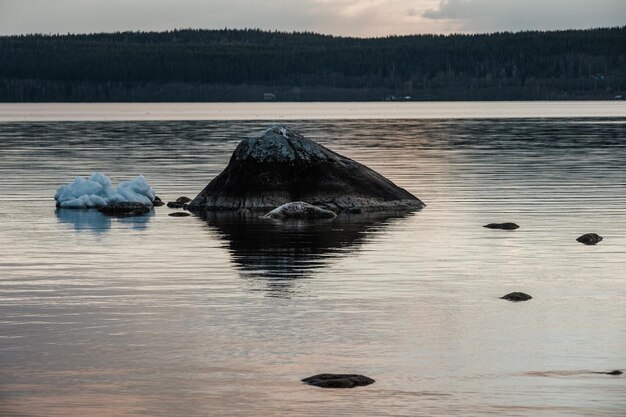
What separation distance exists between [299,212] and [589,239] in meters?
7.64

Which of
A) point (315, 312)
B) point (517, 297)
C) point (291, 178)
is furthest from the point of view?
point (291, 178)

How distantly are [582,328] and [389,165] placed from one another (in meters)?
36.8

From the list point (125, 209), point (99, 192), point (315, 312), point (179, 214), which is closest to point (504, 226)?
point (179, 214)

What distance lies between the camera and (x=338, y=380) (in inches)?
543

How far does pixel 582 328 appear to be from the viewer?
54.9 feet

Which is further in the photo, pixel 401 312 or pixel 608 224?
pixel 608 224

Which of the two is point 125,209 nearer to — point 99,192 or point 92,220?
point 99,192

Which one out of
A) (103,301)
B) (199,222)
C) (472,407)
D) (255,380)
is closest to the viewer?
(472,407)

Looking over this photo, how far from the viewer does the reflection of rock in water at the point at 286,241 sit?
72.1ft

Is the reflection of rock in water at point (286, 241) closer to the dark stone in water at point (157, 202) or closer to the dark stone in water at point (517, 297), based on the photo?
the dark stone in water at point (157, 202)

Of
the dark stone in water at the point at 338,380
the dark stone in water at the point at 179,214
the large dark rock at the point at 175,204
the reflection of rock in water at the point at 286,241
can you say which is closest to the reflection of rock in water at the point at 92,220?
the dark stone in water at the point at 179,214

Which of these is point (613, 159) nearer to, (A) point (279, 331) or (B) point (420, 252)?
(B) point (420, 252)

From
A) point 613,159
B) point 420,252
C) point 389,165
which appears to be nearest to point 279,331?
point 420,252

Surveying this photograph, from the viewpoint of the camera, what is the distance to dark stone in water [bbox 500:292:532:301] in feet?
62.4
